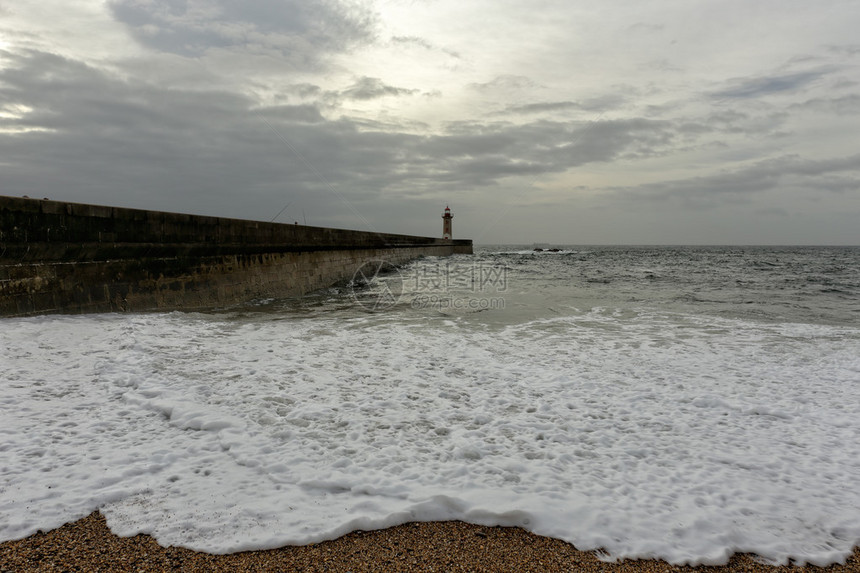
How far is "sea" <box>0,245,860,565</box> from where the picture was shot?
2.29 meters

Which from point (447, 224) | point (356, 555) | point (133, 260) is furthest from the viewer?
point (447, 224)

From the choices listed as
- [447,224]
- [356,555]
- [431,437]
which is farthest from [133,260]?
[447,224]

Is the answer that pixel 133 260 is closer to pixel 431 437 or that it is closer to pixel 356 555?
pixel 431 437

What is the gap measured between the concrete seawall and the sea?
708 mm

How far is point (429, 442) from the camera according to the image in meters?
3.19

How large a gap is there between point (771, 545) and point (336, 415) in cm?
280

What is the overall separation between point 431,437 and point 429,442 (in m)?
0.08

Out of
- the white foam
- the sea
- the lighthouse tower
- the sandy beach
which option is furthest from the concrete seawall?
the lighthouse tower

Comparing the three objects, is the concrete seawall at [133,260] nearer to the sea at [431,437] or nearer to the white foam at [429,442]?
the sea at [431,437]

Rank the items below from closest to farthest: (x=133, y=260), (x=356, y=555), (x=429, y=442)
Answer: (x=356, y=555) → (x=429, y=442) → (x=133, y=260)

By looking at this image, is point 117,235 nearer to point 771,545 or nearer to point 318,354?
point 318,354

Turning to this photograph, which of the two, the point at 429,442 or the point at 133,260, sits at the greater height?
the point at 133,260

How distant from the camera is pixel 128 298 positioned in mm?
7797

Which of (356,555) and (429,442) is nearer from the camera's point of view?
(356,555)
